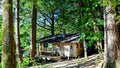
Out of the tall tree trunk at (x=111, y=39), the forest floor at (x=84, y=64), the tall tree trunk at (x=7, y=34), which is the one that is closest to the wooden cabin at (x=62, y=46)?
the forest floor at (x=84, y=64)

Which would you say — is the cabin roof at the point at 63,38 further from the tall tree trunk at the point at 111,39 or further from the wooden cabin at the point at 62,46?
the tall tree trunk at the point at 111,39

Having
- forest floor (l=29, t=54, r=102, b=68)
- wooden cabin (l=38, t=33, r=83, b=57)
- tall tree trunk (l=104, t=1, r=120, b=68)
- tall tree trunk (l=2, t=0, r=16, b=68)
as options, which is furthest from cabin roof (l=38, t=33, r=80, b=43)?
tall tree trunk (l=2, t=0, r=16, b=68)

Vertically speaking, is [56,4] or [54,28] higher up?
[56,4]

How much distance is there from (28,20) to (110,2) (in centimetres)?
2949

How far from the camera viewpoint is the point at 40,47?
30.1 metres

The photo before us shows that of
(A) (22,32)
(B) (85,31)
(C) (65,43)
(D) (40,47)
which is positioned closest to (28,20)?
(A) (22,32)

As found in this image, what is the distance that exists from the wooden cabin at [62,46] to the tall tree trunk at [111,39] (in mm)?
15752

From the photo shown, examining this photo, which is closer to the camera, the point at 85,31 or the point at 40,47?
the point at 85,31

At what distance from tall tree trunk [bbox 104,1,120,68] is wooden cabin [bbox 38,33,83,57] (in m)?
15.8

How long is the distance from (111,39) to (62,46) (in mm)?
18747

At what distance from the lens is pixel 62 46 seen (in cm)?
2753

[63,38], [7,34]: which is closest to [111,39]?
[7,34]

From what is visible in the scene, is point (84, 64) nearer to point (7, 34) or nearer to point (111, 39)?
point (111, 39)

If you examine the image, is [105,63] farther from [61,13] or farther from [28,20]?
[28,20]
